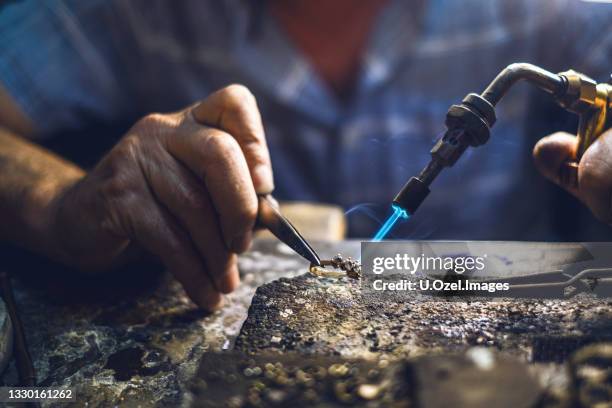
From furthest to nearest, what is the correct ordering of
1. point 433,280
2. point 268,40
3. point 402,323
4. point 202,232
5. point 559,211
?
point 559,211, point 268,40, point 202,232, point 433,280, point 402,323

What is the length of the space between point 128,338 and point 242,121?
48 cm

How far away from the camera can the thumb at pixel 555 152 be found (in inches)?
38.6

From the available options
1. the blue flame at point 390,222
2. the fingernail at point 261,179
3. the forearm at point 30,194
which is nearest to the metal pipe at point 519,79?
the blue flame at point 390,222

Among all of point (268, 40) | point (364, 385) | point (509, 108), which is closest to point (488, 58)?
point (509, 108)

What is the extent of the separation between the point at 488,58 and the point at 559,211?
2.28 feet

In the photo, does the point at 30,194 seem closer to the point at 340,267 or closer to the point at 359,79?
the point at 340,267

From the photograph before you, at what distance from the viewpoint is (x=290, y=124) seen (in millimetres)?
2074

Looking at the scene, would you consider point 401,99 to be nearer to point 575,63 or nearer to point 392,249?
point 575,63

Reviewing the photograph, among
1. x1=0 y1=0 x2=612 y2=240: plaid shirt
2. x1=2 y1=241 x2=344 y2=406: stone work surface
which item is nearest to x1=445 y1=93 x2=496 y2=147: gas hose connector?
x1=2 y1=241 x2=344 y2=406: stone work surface

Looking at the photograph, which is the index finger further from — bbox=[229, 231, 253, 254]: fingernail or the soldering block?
the soldering block

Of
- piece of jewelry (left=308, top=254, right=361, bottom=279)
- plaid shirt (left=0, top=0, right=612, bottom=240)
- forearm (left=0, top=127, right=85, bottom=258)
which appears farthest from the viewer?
plaid shirt (left=0, top=0, right=612, bottom=240)

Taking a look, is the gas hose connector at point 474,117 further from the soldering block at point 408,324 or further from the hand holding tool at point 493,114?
the soldering block at point 408,324

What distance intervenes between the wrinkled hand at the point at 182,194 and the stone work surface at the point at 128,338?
8cm

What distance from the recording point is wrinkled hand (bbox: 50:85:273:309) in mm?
1064
